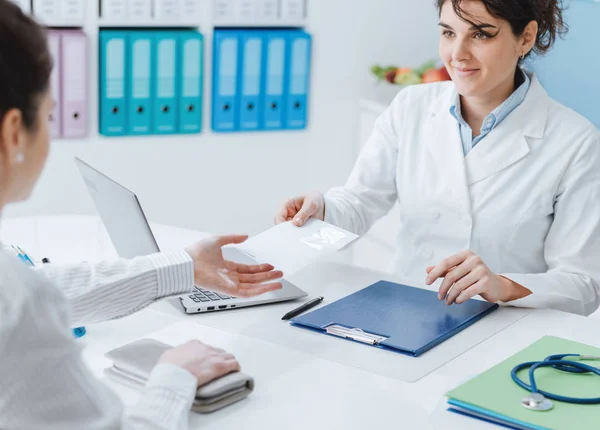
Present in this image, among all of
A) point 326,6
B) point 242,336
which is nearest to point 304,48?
point 326,6

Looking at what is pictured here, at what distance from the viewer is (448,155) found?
6.80 ft

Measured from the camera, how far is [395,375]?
140 centimetres

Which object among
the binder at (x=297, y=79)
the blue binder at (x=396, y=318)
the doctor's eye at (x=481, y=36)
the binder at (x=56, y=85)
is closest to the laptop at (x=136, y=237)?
the blue binder at (x=396, y=318)

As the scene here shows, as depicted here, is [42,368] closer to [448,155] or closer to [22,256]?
[22,256]

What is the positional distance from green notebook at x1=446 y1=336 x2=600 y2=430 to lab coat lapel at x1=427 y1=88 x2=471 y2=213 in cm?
62

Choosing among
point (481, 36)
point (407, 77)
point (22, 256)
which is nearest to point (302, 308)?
point (22, 256)

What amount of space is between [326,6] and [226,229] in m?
0.95

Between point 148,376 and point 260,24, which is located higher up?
point 260,24

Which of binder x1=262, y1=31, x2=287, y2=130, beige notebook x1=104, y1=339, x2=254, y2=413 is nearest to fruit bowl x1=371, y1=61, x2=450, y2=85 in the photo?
binder x1=262, y1=31, x2=287, y2=130

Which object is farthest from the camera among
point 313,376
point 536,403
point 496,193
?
point 496,193

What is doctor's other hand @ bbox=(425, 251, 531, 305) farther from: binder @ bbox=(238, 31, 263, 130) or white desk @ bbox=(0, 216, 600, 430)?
binder @ bbox=(238, 31, 263, 130)

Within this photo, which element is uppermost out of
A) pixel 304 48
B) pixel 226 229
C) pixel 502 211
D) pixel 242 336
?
pixel 304 48

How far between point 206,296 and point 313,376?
1.22 feet

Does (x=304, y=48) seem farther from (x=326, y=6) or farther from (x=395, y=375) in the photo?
(x=395, y=375)
